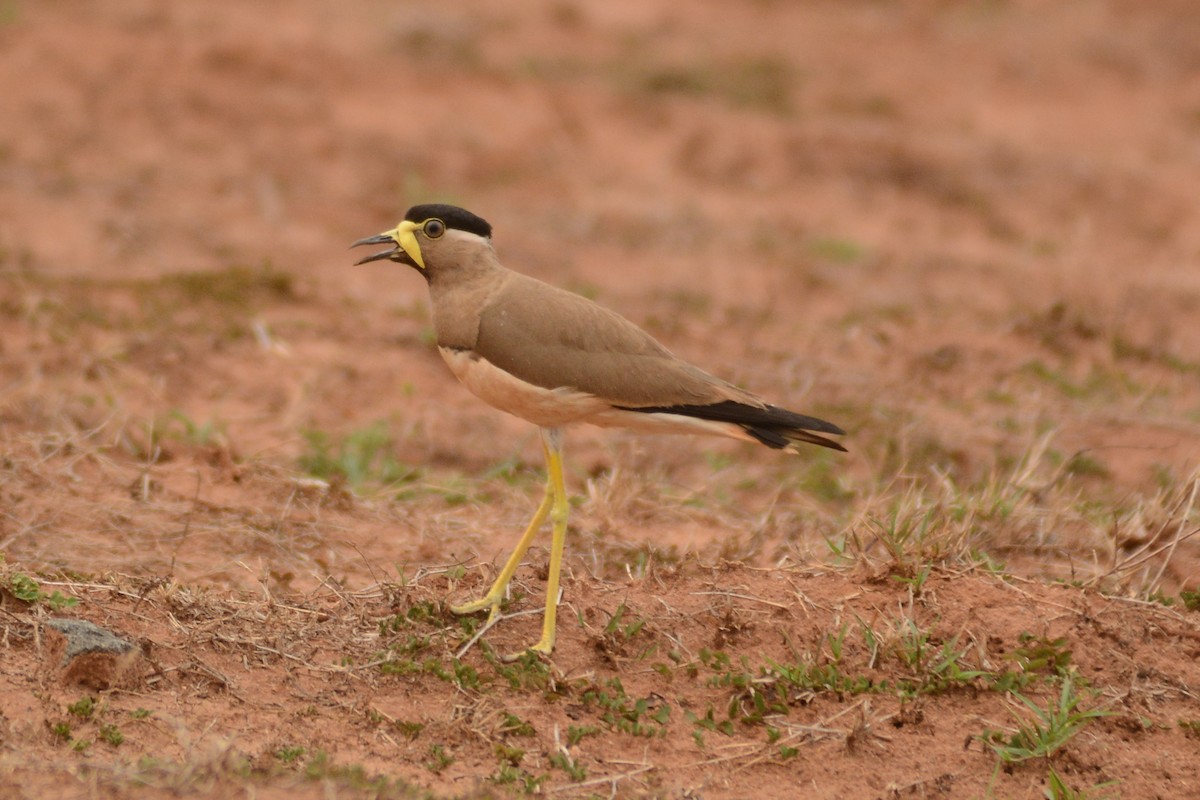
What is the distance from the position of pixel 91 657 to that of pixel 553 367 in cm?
162

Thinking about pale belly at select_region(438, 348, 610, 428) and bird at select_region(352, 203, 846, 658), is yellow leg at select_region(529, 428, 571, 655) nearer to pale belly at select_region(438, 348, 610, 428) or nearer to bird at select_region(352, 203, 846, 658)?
bird at select_region(352, 203, 846, 658)

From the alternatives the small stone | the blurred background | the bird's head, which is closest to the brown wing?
the bird's head

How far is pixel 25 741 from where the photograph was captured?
364cm

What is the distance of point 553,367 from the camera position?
168 inches

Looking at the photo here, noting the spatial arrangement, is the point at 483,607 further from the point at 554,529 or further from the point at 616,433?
the point at 616,433

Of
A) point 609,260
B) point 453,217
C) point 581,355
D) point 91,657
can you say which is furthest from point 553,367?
point 609,260

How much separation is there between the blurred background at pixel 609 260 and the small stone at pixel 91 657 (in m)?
0.98

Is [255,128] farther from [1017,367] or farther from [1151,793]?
[1151,793]

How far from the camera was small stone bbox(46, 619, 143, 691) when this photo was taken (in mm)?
3926

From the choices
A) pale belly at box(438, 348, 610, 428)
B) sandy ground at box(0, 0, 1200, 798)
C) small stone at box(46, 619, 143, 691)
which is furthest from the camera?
pale belly at box(438, 348, 610, 428)

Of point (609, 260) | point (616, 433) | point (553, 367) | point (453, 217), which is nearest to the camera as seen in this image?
point (553, 367)

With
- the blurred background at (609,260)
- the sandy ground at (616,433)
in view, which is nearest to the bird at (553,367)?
the sandy ground at (616,433)

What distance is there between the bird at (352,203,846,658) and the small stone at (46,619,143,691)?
107 cm

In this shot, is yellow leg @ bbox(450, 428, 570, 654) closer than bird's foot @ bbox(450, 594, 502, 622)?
Yes
